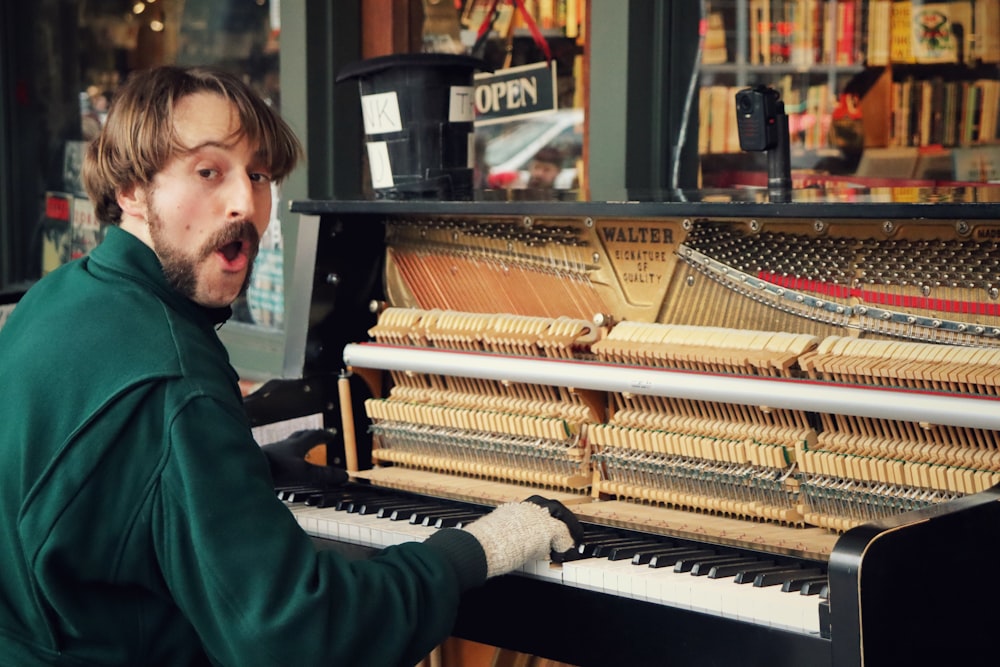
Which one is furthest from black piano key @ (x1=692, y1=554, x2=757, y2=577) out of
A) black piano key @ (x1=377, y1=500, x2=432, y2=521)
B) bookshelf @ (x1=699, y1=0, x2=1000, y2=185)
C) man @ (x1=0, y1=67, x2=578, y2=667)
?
bookshelf @ (x1=699, y1=0, x2=1000, y2=185)

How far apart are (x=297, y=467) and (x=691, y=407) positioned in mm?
878

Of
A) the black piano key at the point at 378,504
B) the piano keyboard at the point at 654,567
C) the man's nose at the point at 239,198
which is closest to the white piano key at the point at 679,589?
the piano keyboard at the point at 654,567

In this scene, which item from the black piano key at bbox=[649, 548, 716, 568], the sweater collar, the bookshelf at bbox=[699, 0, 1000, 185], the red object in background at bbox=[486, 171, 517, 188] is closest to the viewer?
the sweater collar

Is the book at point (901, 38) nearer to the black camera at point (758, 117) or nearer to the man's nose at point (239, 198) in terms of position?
the black camera at point (758, 117)

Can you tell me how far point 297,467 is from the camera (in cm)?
282

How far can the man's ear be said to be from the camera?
2.01 metres

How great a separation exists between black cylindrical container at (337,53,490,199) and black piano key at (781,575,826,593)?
1268 millimetres

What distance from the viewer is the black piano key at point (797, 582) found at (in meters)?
2.03

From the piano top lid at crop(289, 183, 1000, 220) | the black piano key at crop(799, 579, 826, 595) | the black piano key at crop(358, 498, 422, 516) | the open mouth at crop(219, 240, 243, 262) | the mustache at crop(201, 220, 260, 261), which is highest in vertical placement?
the piano top lid at crop(289, 183, 1000, 220)

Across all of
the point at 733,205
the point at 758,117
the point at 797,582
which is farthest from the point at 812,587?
the point at 758,117

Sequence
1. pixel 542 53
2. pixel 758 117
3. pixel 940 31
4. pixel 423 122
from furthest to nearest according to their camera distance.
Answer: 1. pixel 940 31
2. pixel 542 53
3. pixel 423 122
4. pixel 758 117

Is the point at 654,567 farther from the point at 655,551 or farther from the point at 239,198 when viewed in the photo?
the point at 239,198

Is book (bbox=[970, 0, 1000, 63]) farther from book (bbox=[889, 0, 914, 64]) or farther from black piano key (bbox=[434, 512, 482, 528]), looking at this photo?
black piano key (bbox=[434, 512, 482, 528])

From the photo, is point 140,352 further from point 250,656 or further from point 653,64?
point 653,64
